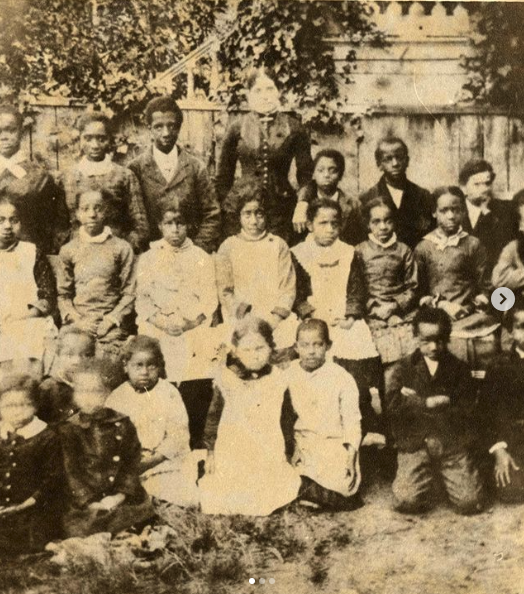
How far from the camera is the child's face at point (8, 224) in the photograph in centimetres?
257

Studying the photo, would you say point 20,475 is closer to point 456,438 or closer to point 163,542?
point 163,542

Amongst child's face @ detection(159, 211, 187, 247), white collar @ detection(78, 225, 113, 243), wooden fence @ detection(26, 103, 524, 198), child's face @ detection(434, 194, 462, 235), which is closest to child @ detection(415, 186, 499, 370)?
child's face @ detection(434, 194, 462, 235)

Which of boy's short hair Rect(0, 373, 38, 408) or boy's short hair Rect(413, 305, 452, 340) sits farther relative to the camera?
boy's short hair Rect(413, 305, 452, 340)

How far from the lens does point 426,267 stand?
2.67 meters

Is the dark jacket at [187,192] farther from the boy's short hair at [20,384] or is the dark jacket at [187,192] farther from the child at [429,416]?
the child at [429,416]

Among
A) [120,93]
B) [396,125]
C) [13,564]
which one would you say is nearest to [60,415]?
[13,564]

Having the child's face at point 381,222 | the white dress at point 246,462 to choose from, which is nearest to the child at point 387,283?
the child's face at point 381,222

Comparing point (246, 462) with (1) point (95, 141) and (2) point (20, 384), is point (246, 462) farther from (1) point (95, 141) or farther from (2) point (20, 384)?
(1) point (95, 141)

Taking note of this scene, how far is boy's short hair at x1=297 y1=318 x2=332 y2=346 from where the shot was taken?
2.64 m

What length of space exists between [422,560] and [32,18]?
7.22ft

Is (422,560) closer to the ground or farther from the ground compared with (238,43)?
closer to the ground

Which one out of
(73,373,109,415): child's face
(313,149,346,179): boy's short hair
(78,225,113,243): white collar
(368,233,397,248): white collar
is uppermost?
(313,149,346,179): boy's short hair

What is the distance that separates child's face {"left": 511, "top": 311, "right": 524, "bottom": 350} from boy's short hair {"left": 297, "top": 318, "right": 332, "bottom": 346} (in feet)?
2.09

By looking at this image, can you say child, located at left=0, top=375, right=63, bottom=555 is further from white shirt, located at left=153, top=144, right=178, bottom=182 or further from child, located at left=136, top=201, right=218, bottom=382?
white shirt, located at left=153, top=144, right=178, bottom=182
